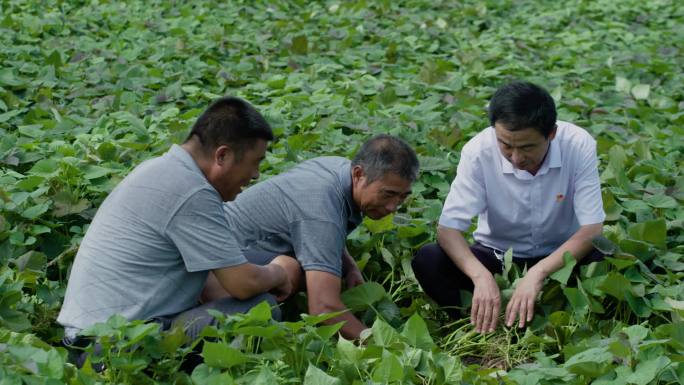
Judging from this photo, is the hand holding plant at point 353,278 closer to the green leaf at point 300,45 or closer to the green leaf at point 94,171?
the green leaf at point 94,171

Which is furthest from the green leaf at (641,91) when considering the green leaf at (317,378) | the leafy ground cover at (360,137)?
the green leaf at (317,378)

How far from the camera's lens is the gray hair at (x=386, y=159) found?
2926 millimetres

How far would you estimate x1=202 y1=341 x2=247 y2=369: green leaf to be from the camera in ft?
7.56

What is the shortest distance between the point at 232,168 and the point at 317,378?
0.70m

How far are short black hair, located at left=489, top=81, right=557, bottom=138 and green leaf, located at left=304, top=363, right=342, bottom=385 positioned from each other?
107 centimetres

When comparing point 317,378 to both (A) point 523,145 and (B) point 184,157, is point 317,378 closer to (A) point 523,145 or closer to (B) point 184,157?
(B) point 184,157

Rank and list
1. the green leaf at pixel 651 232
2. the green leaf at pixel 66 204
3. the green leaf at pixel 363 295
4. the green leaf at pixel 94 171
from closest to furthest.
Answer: the green leaf at pixel 363 295
the green leaf at pixel 651 232
the green leaf at pixel 66 204
the green leaf at pixel 94 171

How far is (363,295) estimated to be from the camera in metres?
3.13

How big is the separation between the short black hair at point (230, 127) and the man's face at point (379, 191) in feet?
1.26

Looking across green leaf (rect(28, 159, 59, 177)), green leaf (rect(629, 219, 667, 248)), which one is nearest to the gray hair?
green leaf (rect(629, 219, 667, 248))

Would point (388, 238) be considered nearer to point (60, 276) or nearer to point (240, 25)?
point (60, 276)

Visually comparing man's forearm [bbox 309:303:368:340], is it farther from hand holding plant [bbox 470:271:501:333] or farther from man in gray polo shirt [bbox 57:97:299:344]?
hand holding plant [bbox 470:271:501:333]

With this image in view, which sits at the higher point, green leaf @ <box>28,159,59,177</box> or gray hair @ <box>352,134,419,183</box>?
gray hair @ <box>352,134,419,183</box>

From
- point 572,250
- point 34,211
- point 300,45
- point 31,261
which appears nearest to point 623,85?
point 300,45
